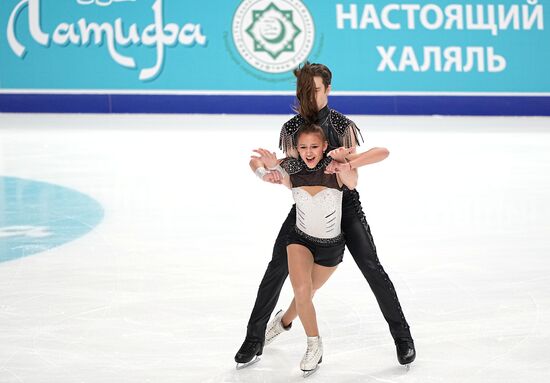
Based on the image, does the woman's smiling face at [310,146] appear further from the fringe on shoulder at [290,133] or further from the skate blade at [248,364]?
the skate blade at [248,364]

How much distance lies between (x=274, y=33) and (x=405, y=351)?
8.95 m

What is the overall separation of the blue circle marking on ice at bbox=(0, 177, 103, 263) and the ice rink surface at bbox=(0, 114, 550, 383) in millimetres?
82

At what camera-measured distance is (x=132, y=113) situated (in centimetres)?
1258

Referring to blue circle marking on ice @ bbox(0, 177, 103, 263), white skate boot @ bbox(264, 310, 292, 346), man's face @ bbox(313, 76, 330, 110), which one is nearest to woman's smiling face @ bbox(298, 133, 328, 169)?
man's face @ bbox(313, 76, 330, 110)

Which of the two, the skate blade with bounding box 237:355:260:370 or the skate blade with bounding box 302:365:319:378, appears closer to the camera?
the skate blade with bounding box 302:365:319:378

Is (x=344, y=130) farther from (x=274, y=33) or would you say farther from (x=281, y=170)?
(x=274, y=33)

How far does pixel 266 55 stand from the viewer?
1229 cm

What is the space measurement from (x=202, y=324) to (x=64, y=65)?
8.86m

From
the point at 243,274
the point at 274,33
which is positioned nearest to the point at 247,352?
the point at 243,274

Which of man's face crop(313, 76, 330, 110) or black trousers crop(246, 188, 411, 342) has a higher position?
man's face crop(313, 76, 330, 110)

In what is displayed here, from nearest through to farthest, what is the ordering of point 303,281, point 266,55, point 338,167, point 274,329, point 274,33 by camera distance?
point 338,167 → point 303,281 → point 274,329 → point 274,33 → point 266,55

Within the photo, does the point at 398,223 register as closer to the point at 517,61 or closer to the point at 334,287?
the point at 334,287

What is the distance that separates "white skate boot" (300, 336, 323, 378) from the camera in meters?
3.53

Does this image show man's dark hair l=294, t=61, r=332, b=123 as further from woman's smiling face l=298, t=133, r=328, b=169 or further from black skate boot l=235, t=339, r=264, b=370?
black skate boot l=235, t=339, r=264, b=370
